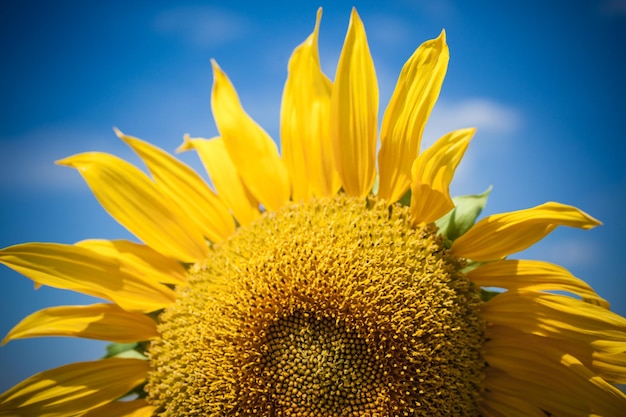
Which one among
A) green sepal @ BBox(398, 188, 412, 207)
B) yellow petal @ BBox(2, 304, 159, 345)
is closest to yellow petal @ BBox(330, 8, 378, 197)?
green sepal @ BBox(398, 188, 412, 207)

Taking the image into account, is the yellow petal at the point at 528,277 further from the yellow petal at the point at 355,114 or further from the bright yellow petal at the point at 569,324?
the yellow petal at the point at 355,114

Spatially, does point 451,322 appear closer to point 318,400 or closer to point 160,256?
point 318,400

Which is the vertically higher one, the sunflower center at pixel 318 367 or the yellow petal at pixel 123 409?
the sunflower center at pixel 318 367

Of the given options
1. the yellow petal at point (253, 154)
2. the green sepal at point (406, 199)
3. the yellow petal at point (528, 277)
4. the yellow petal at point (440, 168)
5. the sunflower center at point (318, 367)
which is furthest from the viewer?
the yellow petal at point (253, 154)

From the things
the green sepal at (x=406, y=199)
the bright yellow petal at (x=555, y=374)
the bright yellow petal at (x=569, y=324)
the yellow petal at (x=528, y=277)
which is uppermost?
the green sepal at (x=406, y=199)

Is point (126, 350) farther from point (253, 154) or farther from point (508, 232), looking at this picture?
point (508, 232)

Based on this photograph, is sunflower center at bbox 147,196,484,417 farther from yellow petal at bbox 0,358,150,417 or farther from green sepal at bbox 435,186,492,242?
yellow petal at bbox 0,358,150,417

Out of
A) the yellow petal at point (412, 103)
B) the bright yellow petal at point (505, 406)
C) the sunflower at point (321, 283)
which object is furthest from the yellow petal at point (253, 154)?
the bright yellow petal at point (505, 406)
